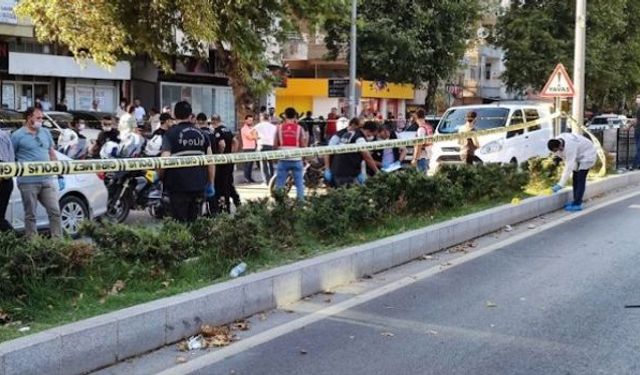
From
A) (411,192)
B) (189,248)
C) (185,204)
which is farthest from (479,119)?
(189,248)

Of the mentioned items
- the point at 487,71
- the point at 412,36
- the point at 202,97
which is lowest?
the point at 202,97

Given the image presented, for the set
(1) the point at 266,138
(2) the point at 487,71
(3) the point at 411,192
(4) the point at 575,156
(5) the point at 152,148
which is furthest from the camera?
(2) the point at 487,71

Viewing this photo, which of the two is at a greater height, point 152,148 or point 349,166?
point 152,148

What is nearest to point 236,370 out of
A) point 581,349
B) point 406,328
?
point 406,328

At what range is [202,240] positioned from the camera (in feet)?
23.8

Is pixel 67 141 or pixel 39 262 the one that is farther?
pixel 67 141

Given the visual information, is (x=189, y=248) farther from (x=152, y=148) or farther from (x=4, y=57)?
(x=4, y=57)

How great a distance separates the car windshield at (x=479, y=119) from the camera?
724 inches

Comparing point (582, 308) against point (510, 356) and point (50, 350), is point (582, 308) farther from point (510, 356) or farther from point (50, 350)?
point (50, 350)

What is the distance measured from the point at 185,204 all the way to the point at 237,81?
29.5 ft

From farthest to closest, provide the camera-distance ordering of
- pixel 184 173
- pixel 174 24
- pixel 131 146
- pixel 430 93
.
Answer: pixel 430 93
pixel 174 24
pixel 131 146
pixel 184 173

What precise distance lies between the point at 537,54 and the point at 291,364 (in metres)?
33.0

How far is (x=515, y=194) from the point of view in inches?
527

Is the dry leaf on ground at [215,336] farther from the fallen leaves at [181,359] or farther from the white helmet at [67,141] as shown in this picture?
the white helmet at [67,141]
